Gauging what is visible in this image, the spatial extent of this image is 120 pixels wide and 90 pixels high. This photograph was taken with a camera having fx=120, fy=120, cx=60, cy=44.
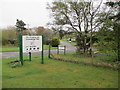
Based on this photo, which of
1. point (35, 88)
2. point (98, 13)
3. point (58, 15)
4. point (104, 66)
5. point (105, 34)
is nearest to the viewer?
point (35, 88)

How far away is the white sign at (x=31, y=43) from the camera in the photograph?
7.05 meters

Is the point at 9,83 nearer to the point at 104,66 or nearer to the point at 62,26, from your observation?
the point at 104,66

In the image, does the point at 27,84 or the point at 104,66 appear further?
the point at 104,66

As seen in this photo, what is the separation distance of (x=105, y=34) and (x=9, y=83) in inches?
211

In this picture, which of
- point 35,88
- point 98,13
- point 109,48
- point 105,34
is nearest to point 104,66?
point 109,48

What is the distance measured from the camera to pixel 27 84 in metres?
3.73

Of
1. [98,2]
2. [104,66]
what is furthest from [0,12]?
[98,2]

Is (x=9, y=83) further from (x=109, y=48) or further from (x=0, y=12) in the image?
(x=109, y=48)

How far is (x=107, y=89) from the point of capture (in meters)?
3.45

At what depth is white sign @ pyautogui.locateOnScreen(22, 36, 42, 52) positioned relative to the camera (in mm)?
7047

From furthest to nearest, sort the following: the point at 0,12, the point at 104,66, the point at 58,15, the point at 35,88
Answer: the point at 58,15
the point at 104,66
the point at 35,88
the point at 0,12

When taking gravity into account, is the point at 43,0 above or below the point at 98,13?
above

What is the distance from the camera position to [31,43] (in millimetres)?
7246

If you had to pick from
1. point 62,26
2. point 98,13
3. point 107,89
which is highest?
point 98,13
